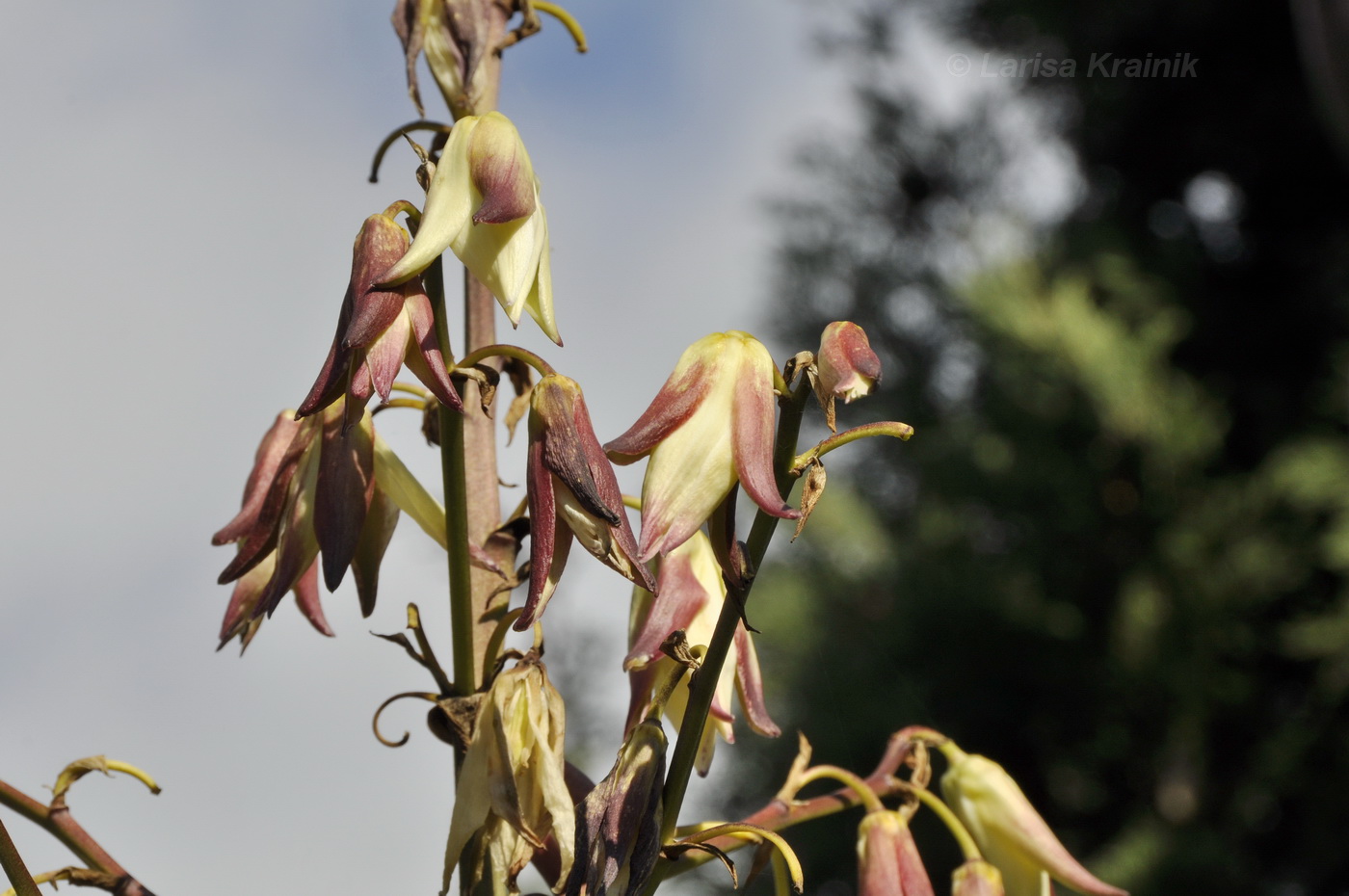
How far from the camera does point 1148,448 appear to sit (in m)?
1.83

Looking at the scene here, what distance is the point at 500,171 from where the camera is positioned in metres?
0.27

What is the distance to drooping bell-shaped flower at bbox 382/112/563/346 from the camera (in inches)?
10.4

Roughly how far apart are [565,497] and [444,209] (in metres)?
0.07

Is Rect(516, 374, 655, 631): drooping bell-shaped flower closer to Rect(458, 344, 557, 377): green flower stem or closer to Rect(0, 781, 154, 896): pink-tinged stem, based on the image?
Rect(458, 344, 557, 377): green flower stem

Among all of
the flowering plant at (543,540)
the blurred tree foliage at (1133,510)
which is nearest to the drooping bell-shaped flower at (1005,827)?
the flowering plant at (543,540)

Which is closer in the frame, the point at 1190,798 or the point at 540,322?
the point at 540,322

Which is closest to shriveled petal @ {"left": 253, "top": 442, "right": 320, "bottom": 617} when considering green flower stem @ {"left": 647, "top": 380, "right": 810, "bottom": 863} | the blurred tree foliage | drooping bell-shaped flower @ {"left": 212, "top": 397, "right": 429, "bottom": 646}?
drooping bell-shaped flower @ {"left": 212, "top": 397, "right": 429, "bottom": 646}

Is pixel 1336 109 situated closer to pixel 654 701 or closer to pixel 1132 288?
pixel 654 701

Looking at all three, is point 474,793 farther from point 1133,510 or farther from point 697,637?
point 1133,510

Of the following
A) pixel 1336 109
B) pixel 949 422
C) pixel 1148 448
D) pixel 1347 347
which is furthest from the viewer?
pixel 949 422

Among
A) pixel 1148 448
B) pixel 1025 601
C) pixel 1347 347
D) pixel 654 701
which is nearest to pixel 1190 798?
pixel 1025 601

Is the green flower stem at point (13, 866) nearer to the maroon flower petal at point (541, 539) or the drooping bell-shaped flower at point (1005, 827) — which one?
the maroon flower petal at point (541, 539)

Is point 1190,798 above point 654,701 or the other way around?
the other way around

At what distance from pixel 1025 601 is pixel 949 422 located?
1.27ft
